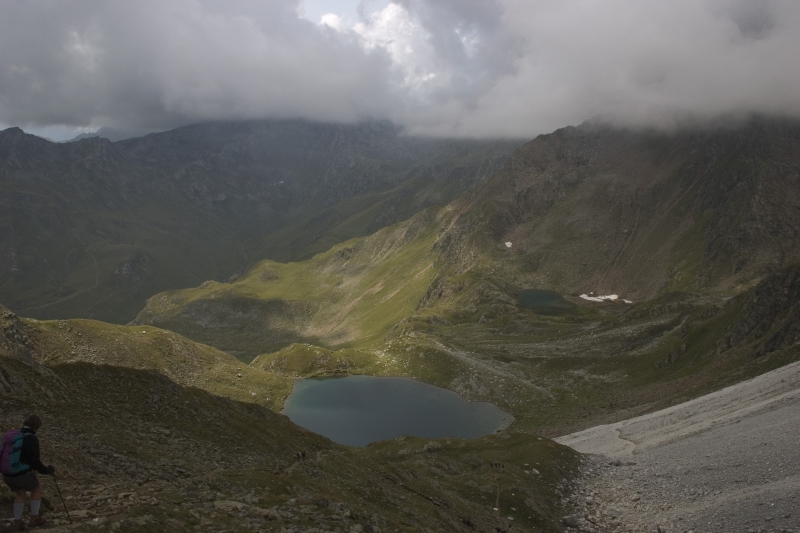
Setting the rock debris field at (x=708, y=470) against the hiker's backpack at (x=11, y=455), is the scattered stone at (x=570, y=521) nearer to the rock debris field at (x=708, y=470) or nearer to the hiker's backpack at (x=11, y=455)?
the rock debris field at (x=708, y=470)

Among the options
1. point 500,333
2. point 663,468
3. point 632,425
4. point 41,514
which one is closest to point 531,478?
A: point 663,468

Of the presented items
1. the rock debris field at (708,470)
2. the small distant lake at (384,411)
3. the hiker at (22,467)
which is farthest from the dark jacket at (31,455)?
the small distant lake at (384,411)

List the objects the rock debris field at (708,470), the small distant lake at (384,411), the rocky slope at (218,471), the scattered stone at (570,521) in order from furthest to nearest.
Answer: the small distant lake at (384,411) → the scattered stone at (570,521) → the rock debris field at (708,470) → the rocky slope at (218,471)

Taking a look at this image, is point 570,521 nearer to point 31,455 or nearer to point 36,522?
point 36,522

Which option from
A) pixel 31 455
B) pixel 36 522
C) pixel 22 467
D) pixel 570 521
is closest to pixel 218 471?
pixel 36 522

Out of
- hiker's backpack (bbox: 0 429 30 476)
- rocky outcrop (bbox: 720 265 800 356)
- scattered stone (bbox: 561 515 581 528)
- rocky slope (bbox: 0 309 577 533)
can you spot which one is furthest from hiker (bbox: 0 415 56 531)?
rocky outcrop (bbox: 720 265 800 356)
